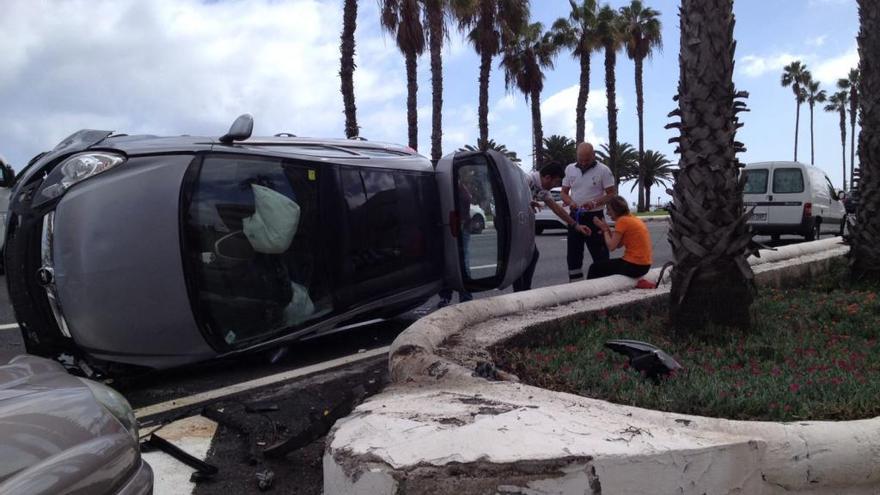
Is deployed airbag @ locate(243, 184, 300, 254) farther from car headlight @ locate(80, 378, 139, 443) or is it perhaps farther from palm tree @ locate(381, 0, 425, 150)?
palm tree @ locate(381, 0, 425, 150)

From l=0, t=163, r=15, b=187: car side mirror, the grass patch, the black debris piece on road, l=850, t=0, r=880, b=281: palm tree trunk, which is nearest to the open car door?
the grass patch

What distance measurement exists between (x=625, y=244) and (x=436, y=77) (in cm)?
2326

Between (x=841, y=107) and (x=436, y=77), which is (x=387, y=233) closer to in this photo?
(x=436, y=77)

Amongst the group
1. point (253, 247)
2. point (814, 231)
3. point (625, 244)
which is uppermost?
point (253, 247)

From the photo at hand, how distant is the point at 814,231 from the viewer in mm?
17031

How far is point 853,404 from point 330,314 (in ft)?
11.5

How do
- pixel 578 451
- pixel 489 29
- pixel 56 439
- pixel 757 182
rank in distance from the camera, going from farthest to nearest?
1. pixel 489 29
2. pixel 757 182
3. pixel 578 451
4. pixel 56 439

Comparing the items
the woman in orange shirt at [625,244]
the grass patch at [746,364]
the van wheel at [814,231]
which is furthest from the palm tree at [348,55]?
the grass patch at [746,364]

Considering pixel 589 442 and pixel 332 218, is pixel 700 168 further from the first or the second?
pixel 589 442

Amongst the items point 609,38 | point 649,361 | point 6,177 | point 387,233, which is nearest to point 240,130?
point 387,233

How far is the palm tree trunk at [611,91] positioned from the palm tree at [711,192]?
1304 inches

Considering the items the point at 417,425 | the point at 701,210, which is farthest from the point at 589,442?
the point at 701,210

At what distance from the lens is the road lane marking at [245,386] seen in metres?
4.58

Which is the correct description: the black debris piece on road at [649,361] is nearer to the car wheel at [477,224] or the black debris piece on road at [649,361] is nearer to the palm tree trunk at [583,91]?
the car wheel at [477,224]
